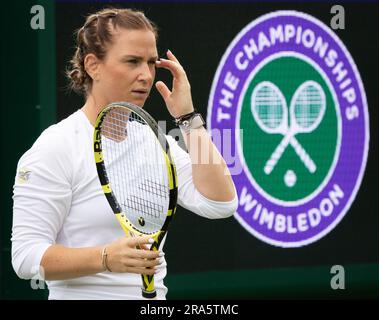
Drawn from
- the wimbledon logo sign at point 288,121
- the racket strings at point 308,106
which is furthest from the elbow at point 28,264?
the racket strings at point 308,106

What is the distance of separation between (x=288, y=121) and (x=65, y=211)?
2479mm

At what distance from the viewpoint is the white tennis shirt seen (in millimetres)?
2451

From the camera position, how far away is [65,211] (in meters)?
2.50

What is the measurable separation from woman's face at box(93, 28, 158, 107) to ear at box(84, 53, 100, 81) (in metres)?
0.05

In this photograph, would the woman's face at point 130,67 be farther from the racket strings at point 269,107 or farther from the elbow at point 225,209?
the racket strings at point 269,107

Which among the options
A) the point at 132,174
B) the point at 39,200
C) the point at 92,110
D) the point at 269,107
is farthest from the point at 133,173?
the point at 269,107

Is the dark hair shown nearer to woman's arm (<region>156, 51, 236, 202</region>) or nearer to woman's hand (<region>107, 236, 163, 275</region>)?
woman's arm (<region>156, 51, 236, 202</region>)

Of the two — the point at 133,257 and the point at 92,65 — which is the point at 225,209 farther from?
the point at 92,65

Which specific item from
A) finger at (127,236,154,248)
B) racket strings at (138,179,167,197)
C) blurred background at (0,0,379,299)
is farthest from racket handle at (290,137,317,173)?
finger at (127,236,154,248)

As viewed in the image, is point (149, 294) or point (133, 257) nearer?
point (133, 257)

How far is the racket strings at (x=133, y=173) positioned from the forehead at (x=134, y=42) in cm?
17

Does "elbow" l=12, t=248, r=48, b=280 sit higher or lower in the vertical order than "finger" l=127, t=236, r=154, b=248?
lower

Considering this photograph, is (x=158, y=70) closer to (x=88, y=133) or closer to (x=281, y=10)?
(x=281, y=10)
